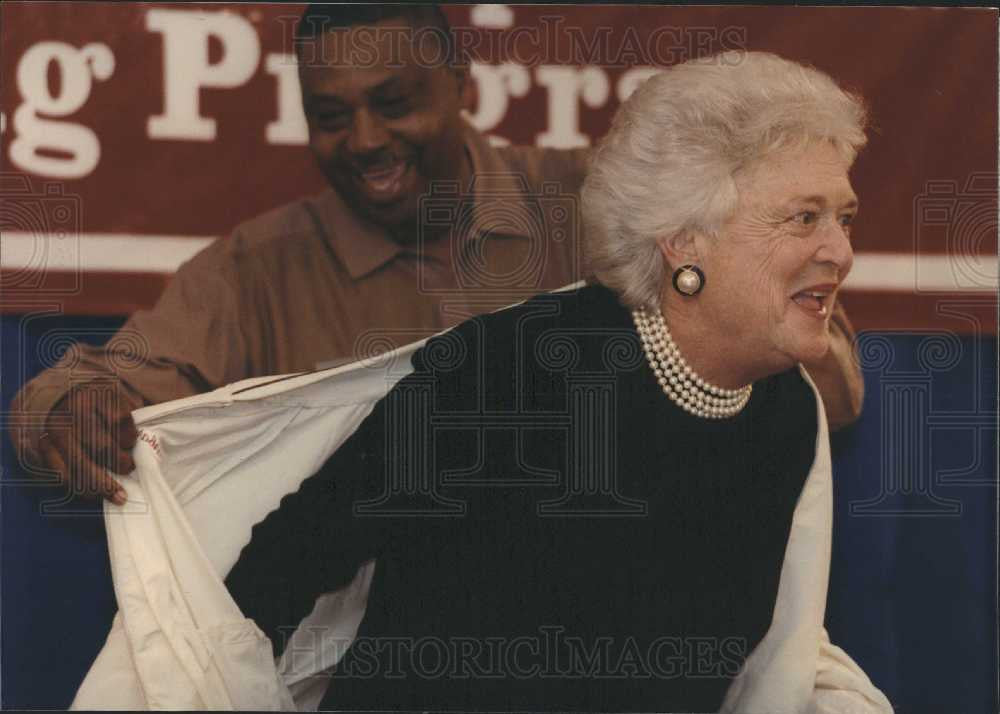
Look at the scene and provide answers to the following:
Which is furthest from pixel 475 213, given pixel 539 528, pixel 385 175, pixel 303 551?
pixel 303 551

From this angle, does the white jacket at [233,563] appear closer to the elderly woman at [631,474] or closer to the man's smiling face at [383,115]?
the elderly woman at [631,474]

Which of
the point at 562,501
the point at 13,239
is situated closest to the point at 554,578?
the point at 562,501

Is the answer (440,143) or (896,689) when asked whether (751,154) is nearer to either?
(440,143)

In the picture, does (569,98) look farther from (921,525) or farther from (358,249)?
(921,525)

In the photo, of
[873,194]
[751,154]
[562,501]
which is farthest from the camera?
[873,194]

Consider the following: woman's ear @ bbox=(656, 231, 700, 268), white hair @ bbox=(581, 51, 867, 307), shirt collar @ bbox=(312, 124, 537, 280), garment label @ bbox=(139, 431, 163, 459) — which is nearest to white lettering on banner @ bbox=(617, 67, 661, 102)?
white hair @ bbox=(581, 51, 867, 307)

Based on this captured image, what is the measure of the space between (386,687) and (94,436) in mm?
739

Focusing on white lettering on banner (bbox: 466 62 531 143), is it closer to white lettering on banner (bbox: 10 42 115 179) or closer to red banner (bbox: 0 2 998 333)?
red banner (bbox: 0 2 998 333)

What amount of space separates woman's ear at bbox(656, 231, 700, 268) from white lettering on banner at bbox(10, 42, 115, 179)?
1.11m

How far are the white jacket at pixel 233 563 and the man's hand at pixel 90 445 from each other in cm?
3

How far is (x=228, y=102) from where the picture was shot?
252cm

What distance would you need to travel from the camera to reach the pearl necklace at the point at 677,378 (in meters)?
2.35

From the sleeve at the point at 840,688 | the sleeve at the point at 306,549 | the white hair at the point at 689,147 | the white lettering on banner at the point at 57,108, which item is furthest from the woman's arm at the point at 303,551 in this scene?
the sleeve at the point at 840,688

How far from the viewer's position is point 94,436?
8.01ft
